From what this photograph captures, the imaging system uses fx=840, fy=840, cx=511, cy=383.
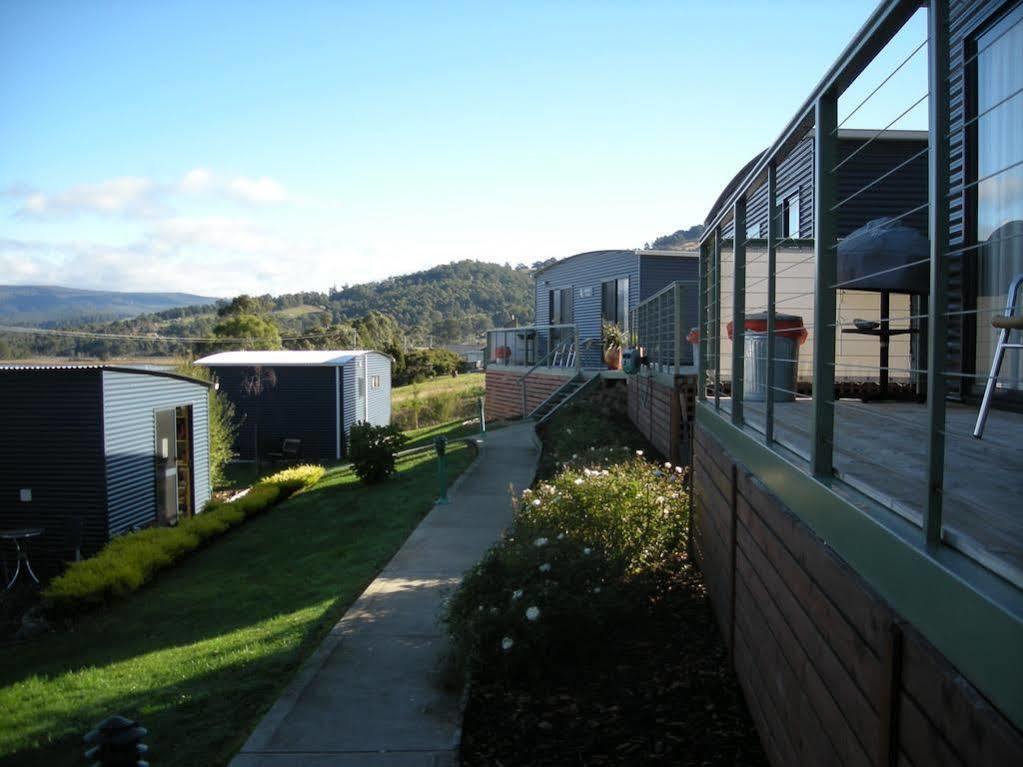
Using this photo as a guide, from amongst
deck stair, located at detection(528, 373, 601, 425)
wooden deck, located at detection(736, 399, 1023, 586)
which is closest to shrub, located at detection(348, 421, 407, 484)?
deck stair, located at detection(528, 373, 601, 425)

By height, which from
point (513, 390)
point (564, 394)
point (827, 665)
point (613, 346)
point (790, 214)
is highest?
point (790, 214)

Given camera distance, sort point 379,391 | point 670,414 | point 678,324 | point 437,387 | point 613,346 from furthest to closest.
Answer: point 437,387, point 379,391, point 613,346, point 670,414, point 678,324

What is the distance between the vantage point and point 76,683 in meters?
6.93

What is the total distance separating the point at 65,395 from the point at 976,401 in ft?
45.2

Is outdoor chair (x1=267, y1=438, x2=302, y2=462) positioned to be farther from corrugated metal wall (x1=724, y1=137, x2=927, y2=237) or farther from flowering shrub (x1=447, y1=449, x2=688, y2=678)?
flowering shrub (x1=447, y1=449, x2=688, y2=678)

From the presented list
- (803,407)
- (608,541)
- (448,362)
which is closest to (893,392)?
(803,407)

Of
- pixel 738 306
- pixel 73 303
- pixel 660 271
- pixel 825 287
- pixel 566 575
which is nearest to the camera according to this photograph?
pixel 825 287

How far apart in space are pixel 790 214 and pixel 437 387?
1286 inches

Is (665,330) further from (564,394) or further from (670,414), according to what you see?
(564,394)

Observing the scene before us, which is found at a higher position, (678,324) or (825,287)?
(678,324)

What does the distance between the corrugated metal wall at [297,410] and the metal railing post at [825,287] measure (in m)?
23.9

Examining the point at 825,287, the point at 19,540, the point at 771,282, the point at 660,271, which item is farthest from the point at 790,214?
the point at 19,540

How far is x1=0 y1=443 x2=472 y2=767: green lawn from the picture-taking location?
17.3ft

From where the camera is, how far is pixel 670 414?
9680 mm
